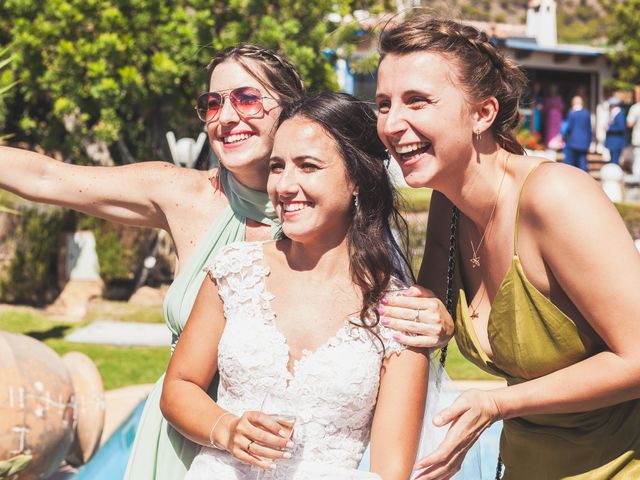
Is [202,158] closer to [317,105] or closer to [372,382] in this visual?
[317,105]

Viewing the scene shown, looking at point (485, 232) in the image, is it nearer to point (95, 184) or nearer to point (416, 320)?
point (416, 320)

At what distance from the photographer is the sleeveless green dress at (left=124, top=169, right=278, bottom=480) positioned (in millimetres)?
2781

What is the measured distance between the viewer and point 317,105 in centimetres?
259

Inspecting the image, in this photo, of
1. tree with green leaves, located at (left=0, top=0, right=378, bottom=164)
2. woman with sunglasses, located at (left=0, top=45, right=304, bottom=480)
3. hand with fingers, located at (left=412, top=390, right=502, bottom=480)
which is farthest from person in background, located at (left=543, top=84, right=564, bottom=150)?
hand with fingers, located at (left=412, top=390, right=502, bottom=480)

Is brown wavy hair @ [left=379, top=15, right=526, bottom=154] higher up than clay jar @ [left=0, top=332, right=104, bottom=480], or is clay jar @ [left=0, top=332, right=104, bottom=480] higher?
brown wavy hair @ [left=379, top=15, right=526, bottom=154]

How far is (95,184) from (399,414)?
1355mm

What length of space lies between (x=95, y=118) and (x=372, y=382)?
11636mm

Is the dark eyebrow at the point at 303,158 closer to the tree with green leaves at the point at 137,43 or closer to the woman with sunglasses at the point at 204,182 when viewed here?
the woman with sunglasses at the point at 204,182

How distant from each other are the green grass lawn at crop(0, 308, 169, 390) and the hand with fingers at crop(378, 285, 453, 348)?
6.13 metres

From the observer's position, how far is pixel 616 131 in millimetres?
17969

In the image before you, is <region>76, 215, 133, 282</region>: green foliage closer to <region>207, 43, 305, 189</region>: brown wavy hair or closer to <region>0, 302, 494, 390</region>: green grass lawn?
<region>0, 302, 494, 390</region>: green grass lawn

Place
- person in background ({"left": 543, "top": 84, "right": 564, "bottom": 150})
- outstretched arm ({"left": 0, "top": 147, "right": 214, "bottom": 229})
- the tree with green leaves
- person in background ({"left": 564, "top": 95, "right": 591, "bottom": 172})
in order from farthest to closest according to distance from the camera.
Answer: person in background ({"left": 543, "top": 84, "right": 564, "bottom": 150})
person in background ({"left": 564, "top": 95, "right": 591, "bottom": 172})
the tree with green leaves
outstretched arm ({"left": 0, "top": 147, "right": 214, "bottom": 229})

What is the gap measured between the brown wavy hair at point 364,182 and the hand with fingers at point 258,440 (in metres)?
0.47

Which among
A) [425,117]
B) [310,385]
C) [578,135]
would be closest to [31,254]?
[578,135]
